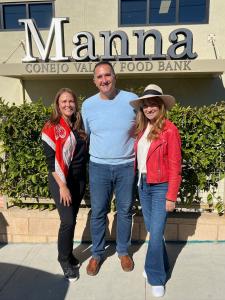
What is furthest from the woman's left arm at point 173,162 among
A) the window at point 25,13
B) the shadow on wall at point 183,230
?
the window at point 25,13

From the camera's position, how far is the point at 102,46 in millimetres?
9578

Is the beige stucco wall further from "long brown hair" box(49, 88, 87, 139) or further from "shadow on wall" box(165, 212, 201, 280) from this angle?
"long brown hair" box(49, 88, 87, 139)

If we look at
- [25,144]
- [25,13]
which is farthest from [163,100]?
[25,13]

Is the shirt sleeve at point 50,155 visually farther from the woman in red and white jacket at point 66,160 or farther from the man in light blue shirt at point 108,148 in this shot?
the man in light blue shirt at point 108,148

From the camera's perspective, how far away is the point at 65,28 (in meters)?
9.59

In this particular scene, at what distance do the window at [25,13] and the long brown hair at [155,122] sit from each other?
320 inches

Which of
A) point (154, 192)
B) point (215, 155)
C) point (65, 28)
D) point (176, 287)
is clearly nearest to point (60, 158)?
point (154, 192)

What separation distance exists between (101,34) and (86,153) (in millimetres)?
6500

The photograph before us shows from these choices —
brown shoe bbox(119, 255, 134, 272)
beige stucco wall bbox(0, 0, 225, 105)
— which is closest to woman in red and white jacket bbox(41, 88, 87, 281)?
brown shoe bbox(119, 255, 134, 272)

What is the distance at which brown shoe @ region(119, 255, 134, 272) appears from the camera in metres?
3.24

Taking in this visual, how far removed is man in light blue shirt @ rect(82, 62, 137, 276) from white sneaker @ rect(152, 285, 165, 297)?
0.61 m

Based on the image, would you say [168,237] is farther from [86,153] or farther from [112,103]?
[112,103]

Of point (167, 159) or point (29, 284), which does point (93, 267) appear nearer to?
point (29, 284)

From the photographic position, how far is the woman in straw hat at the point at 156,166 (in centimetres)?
258
